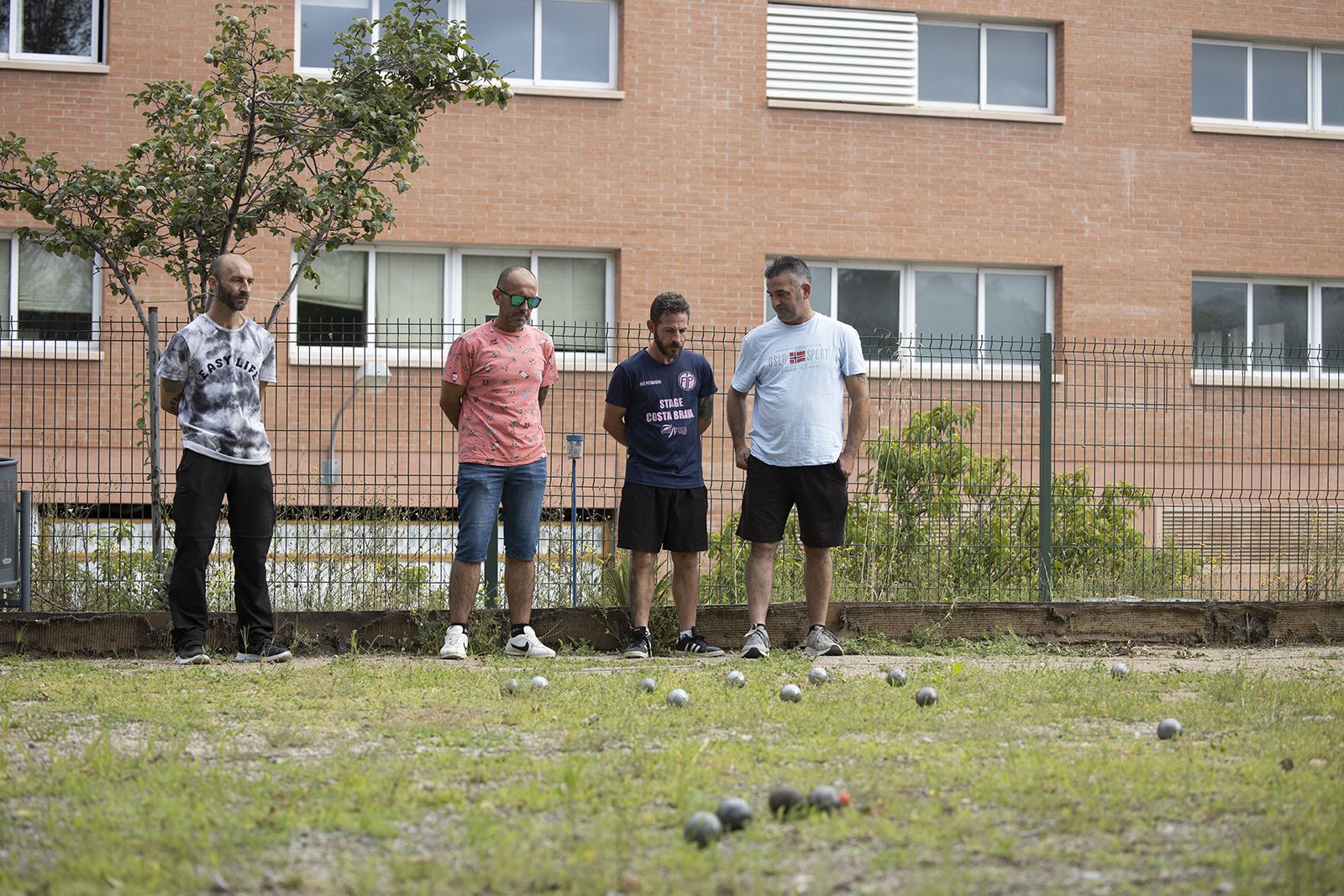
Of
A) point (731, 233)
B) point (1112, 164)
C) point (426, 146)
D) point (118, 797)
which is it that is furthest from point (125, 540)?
point (1112, 164)

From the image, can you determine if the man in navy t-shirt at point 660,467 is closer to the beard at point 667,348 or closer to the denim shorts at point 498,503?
the beard at point 667,348

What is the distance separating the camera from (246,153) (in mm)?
7770

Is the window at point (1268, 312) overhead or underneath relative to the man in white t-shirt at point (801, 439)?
overhead

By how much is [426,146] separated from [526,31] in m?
1.62

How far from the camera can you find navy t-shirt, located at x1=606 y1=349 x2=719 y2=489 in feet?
24.3

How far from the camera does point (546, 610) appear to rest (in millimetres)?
7770

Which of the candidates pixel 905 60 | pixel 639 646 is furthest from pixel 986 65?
pixel 639 646

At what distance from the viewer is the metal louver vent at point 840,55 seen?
14758mm

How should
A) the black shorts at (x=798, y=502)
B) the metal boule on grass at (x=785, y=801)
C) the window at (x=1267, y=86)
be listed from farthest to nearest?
the window at (x=1267, y=86)
the black shorts at (x=798, y=502)
the metal boule on grass at (x=785, y=801)

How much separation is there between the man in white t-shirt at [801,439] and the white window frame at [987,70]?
8.39 metres

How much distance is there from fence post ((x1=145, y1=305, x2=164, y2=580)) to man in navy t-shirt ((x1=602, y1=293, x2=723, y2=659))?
2.64m

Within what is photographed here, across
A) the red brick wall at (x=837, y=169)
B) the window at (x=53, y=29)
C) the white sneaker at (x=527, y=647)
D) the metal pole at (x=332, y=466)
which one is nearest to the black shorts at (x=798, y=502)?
the white sneaker at (x=527, y=647)

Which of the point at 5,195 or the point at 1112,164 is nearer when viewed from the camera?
the point at 5,195

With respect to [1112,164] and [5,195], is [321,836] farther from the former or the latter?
[1112,164]
